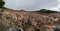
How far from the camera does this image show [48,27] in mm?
22969

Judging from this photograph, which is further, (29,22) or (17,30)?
(29,22)

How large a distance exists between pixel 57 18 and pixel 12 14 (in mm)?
5506

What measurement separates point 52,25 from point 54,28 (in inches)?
24.2

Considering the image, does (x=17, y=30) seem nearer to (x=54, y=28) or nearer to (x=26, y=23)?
(x=26, y=23)

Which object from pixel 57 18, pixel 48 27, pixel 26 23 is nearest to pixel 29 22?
pixel 26 23

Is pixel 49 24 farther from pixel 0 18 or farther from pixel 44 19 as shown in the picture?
pixel 0 18

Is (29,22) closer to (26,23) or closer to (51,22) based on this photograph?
(26,23)

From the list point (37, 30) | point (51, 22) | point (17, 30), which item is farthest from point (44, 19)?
point (17, 30)

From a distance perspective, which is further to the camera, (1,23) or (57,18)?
(57,18)

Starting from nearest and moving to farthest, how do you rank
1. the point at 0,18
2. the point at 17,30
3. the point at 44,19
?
1. the point at 17,30
2. the point at 0,18
3. the point at 44,19

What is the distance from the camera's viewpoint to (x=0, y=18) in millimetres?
22797

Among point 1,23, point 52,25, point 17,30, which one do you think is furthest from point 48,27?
point 1,23

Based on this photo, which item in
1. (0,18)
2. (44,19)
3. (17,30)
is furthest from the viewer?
(44,19)

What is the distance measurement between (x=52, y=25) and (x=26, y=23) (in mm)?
2920
